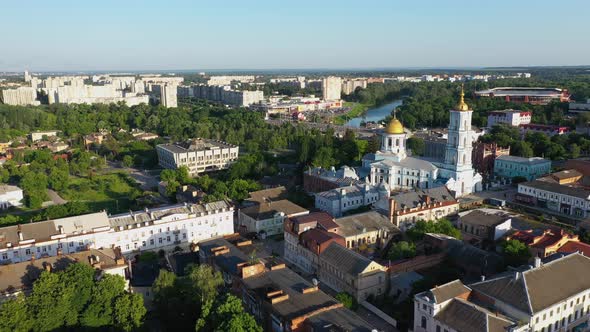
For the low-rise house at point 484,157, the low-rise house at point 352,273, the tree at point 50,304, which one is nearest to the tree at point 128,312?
the tree at point 50,304

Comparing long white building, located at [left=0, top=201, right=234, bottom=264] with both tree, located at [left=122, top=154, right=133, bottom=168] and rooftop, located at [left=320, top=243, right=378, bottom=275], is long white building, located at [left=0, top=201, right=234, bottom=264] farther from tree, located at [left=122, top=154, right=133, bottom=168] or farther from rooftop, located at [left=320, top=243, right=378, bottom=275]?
tree, located at [left=122, top=154, right=133, bottom=168]

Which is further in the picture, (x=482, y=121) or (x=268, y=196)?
(x=482, y=121)

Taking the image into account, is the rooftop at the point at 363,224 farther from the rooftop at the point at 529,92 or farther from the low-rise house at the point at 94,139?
the rooftop at the point at 529,92

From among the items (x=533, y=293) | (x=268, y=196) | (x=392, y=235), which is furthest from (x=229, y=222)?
(x=533, y=293)

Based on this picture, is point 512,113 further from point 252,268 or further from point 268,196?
point 252,268

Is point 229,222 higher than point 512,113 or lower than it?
lower

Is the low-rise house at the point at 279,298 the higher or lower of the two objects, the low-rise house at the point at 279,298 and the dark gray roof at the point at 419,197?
the lower
